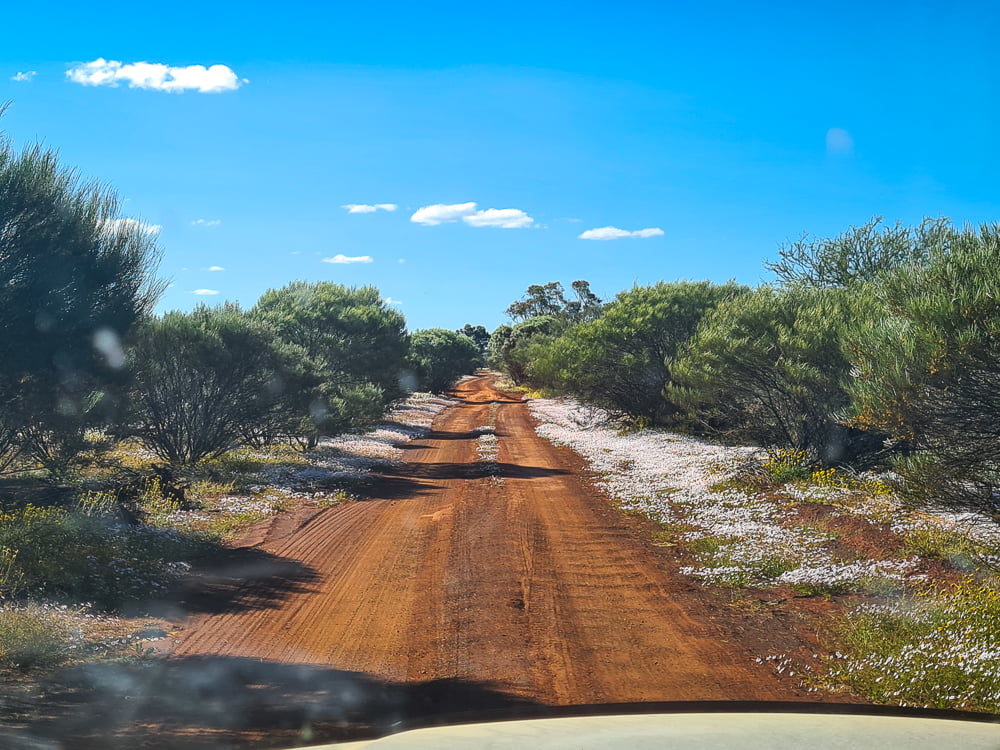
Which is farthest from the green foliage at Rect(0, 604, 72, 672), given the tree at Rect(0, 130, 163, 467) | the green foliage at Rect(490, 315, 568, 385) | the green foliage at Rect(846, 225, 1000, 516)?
the green foliage at Rect(490, 315, 568, 385)

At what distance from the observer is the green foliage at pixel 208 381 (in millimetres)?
20484

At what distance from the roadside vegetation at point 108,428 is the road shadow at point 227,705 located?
0.84 meters

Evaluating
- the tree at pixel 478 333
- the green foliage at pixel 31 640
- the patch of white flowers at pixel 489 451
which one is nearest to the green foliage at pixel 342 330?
the patch of white flowers at pixel 489 451

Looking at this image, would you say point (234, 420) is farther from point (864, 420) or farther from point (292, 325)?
point (864, 420)

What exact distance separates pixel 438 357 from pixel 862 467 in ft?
187

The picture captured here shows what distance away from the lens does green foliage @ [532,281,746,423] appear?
3316cm

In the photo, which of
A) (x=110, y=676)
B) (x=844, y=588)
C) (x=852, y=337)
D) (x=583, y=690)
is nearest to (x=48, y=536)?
(x=110, y=676)

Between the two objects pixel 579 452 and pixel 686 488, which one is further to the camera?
pixel 579 452

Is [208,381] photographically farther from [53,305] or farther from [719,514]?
[719,514]

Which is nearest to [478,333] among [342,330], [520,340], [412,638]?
[520,340]

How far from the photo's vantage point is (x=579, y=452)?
28109 mm

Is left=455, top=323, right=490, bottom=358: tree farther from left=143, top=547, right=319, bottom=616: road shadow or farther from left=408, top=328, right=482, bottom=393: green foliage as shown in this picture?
left=143, top=547, right=319, bottom=616: road shadow

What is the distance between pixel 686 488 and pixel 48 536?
13637 mm

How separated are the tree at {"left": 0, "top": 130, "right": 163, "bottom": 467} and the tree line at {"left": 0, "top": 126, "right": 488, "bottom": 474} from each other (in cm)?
2
